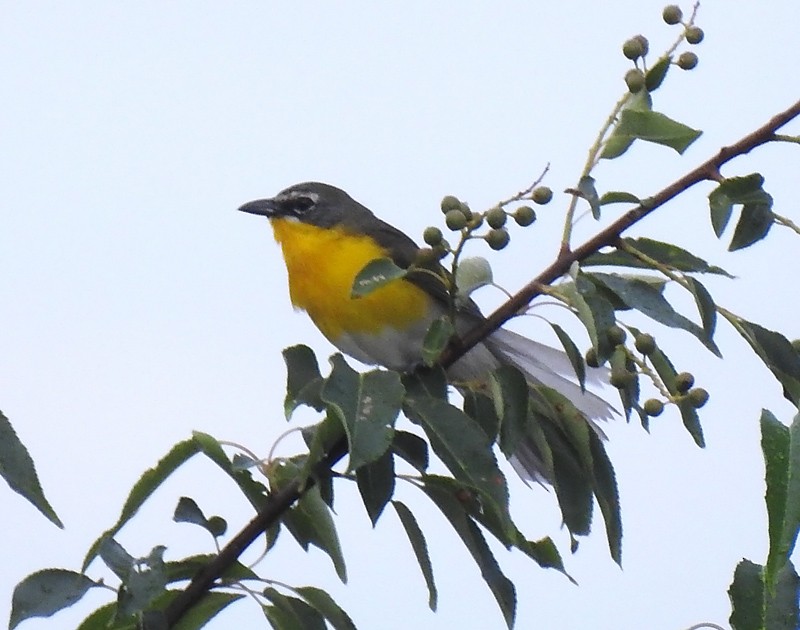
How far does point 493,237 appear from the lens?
269cm

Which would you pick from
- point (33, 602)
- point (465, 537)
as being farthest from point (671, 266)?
point (33, 602)

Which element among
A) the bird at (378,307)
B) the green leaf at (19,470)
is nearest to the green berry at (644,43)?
the green leaf at (19,470)

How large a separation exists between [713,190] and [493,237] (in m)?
0.46

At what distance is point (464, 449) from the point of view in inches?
103

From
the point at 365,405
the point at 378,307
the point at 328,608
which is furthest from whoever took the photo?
the point at 378,307

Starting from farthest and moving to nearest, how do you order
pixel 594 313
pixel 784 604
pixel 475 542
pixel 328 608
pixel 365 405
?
pixel 475 542 < pixel 328 608 < pixel 594 313 < pixel 365 405 < pixel 784 604

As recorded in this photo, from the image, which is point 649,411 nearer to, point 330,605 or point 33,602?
point 330,605

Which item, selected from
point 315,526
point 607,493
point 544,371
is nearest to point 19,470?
point 315,526

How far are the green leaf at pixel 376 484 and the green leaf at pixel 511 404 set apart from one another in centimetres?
25

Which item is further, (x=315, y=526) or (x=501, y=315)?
(x=315, y=526)

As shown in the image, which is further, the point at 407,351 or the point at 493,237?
the point at 407,351

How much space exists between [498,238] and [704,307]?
44cm

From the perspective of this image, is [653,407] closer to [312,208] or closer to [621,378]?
[621,378]

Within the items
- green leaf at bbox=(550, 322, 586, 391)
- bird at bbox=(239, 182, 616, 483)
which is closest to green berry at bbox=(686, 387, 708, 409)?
green leaf at bbox=(550, 322, 586, 391)
